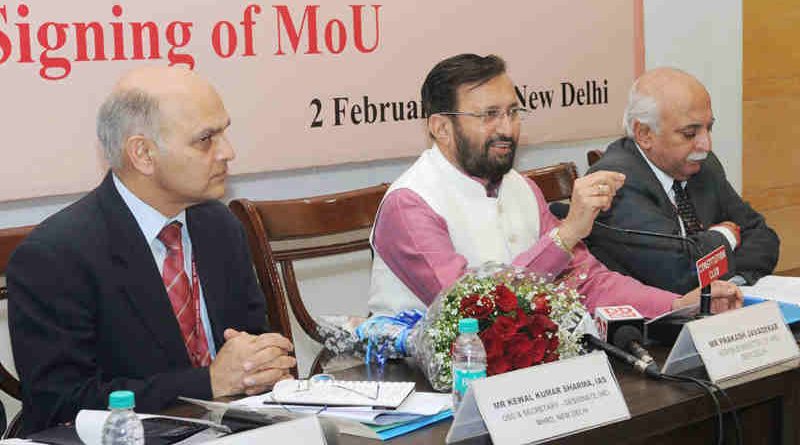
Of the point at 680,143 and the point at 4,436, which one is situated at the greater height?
the point at 680,143

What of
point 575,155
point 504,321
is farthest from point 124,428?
point 575,155

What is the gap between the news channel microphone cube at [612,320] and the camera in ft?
7.58

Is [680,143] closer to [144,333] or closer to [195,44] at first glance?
[195,44]

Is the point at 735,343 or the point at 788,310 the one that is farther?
the point at 788,310

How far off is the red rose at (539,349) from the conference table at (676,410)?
168 mm

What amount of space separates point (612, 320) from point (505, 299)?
1.19 feet

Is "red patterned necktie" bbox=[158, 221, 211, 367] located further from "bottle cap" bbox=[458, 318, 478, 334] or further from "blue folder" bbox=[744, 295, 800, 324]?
"blue folder" bbox=[744, 295, 800, 324]

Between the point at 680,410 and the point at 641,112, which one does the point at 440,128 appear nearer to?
the point at 641,112

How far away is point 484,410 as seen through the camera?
1771 millimetres

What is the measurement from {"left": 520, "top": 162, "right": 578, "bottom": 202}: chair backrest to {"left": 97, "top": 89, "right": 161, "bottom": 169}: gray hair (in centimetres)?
138

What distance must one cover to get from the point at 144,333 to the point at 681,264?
1.44m

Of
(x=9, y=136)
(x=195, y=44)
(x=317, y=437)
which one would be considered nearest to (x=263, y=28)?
(x=195, y=44)

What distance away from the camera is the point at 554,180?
3.49 m

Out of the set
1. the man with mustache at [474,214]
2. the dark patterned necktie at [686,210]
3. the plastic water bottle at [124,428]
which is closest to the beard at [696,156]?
the dark patterned necktie at [686,210]
